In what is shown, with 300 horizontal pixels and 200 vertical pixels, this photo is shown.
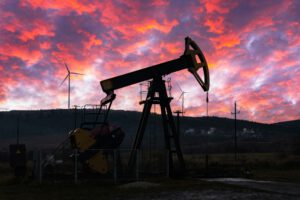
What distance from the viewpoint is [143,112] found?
2200cm

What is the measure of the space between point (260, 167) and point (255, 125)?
168552 millimetres

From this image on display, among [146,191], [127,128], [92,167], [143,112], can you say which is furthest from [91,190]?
[127,128]

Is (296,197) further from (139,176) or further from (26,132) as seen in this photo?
(26,132)

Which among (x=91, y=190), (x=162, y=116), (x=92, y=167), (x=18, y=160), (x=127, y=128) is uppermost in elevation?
(x=127, y=128)

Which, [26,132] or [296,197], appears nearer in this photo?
[296,197]

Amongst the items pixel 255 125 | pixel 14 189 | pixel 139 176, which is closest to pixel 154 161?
pixel 139 176

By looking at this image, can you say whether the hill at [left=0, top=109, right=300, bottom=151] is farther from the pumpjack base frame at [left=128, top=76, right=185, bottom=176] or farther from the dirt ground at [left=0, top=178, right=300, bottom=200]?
the dirt ground at [left=0, top=178, right=300, bottom=200]

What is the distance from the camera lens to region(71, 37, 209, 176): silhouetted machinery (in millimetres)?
20391

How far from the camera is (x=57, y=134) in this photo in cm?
16475

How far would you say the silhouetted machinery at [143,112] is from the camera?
20.4 meters

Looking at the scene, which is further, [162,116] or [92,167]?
[162,116]

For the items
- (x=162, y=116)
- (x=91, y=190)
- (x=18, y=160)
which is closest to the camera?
(x=91, y=190)

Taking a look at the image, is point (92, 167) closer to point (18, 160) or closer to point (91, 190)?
point (91, 190)

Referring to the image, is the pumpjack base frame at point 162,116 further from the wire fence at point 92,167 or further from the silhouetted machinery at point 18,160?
the silhouetted machinery at point 18,160
